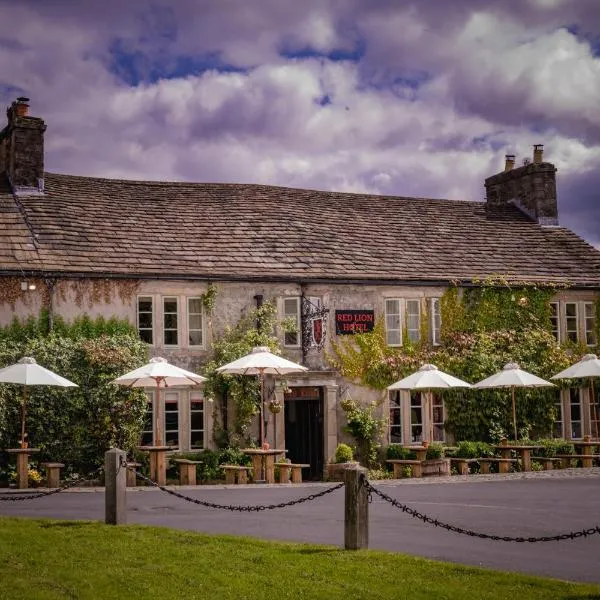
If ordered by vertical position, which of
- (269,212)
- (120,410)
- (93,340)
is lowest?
(120,410)

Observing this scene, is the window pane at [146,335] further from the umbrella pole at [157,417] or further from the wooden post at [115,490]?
the wooden post at [115,490]

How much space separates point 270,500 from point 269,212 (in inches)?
552

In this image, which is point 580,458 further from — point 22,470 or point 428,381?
point 22,470

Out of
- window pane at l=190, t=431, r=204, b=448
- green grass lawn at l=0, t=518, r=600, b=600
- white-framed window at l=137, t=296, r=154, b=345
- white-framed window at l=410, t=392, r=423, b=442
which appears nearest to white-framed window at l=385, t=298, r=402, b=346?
white-framed window at l=410, t=392, r=423, b=442

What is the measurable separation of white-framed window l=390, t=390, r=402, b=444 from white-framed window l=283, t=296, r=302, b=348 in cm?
325

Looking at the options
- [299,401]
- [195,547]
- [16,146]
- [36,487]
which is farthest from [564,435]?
[195,547]

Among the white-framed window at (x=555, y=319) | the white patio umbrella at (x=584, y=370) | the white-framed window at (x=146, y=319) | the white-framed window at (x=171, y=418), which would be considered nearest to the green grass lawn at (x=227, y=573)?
the white-framed window at (x=171, y=418)

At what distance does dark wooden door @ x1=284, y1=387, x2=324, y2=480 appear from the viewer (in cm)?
2836

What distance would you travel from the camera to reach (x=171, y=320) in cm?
2734

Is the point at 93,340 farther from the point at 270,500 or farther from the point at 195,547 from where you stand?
the point at 195,547

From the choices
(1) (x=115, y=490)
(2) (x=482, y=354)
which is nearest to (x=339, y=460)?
(2) (x=482, y=354)

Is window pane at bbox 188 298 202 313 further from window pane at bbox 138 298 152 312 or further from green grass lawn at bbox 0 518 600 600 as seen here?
green grass lawn at bbox 0 518 600 600

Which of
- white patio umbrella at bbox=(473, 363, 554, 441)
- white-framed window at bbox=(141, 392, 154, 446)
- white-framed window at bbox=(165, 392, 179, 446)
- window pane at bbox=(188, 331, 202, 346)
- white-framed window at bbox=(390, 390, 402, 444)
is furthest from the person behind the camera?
white-framed window at bbox=(390, 390, 402, 444)

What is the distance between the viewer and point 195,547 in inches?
514
